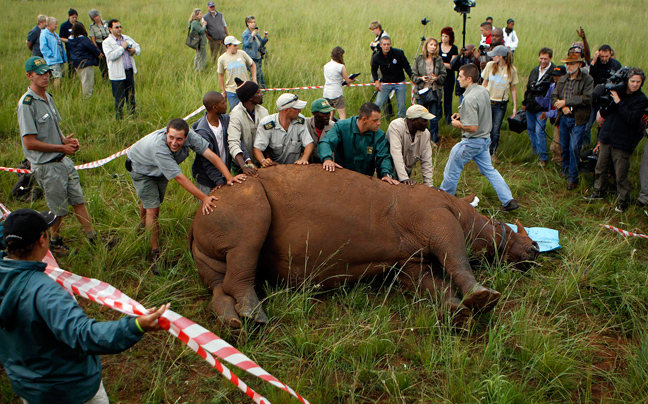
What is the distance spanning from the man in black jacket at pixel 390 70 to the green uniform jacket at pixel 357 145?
3.99 meters

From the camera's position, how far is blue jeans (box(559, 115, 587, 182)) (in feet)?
24.2

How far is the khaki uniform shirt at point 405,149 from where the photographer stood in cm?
555

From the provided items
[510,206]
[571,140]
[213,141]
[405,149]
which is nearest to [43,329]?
[213,141]

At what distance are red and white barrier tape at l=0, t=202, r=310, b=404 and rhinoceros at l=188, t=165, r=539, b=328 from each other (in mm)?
1044

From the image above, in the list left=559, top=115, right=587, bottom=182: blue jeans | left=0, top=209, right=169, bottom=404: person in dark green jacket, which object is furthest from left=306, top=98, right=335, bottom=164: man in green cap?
left=559, top=115, right=587, bottom=182: blue jeans

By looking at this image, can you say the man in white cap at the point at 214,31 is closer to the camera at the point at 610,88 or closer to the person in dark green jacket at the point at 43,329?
the camera at the point at 610,88

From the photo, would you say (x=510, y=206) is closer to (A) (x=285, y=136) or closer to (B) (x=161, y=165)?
(A) (x=285, y=136)

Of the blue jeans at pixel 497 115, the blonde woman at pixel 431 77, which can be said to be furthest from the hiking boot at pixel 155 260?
the blue jeans at pixel 497 115

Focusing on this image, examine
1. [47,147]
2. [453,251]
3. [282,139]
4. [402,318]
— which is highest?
[47,147]

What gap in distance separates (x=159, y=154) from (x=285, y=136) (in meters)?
1.41

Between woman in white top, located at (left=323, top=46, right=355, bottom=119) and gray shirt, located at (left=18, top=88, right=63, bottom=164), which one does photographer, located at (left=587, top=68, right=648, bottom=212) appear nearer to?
woman in white top, located at (left=323, top=46, right=355, bottom=119)

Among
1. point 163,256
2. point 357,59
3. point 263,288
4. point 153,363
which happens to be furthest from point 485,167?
point 357,59

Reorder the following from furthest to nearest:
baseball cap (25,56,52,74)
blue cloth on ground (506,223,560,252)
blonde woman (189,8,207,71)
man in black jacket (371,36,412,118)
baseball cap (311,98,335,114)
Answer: blonde woman (189,8,207,71) → man in black jacket (371,36,412,118) → blue cloth on ground (506,223,560,252) → baseball cap (311,98,335,114) → baseball cap (25,56,52,74)

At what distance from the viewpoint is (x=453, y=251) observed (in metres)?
4.51
